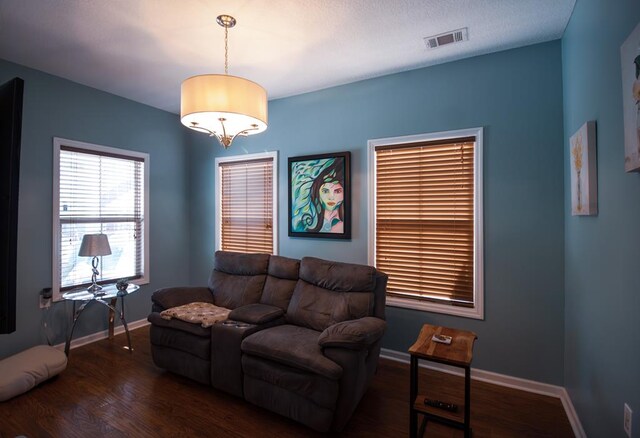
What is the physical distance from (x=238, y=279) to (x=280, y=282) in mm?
526

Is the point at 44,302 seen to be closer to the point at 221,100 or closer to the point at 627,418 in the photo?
the point at 221,100

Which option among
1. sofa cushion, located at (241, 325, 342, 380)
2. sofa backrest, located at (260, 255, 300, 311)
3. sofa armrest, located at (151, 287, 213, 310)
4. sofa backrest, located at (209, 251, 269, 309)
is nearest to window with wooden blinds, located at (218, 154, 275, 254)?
sofa backrest, located at (209, 251, 269, 309)

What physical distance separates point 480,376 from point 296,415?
171 centimetres

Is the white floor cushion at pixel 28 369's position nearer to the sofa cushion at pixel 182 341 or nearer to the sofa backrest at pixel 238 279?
the sofa cushion at pixel 182 341

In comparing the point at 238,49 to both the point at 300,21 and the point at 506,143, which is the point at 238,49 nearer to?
the point at 300,21

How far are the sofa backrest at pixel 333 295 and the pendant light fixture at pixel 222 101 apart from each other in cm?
141

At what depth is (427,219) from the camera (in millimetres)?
3014

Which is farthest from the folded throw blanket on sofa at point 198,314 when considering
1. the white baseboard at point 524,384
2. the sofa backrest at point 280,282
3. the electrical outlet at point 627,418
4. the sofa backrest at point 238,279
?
the electrical outlet at point 627,418

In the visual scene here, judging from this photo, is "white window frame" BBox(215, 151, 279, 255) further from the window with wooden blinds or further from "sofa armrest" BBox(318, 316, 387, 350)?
"sofa armrest" BBox(318, 316, 387, 350)

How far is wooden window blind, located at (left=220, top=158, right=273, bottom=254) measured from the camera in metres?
4.00

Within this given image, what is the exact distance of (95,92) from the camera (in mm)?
3545

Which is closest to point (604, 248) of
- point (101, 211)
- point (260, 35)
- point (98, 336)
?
point (260, 35)

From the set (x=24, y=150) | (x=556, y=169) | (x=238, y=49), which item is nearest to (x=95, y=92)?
(x=24, y=150)

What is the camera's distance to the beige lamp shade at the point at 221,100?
1985 millimetres
